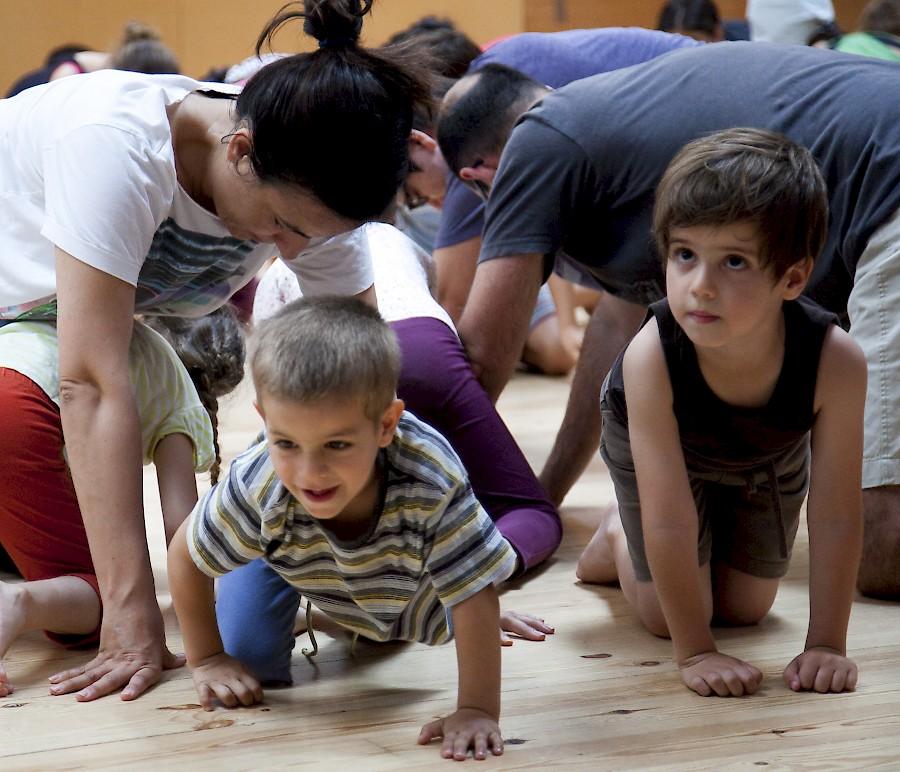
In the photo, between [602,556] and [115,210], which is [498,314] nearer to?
[602,556]

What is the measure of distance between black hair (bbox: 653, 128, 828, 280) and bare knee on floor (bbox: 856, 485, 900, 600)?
1.50 feet

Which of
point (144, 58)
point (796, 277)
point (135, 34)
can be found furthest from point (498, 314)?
point (135, 34)

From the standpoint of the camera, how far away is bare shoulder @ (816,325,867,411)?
1.29m

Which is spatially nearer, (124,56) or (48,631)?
(48,631)

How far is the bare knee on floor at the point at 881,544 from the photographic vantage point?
5.10 ft

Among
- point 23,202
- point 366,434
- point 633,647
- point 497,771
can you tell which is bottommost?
point 633,647

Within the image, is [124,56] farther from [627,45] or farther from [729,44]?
[729,44]

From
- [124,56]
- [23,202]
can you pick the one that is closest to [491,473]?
[23,202]

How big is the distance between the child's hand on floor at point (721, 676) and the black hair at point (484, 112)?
909mm

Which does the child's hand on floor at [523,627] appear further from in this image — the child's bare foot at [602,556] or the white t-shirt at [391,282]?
the white t-shirt at [391,282]

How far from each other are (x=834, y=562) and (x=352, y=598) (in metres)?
0.52

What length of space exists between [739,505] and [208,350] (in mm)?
844

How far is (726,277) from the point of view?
1231mm

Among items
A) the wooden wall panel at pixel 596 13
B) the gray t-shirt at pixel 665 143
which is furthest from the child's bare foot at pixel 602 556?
the wooden wall panel at pixel 596 13
